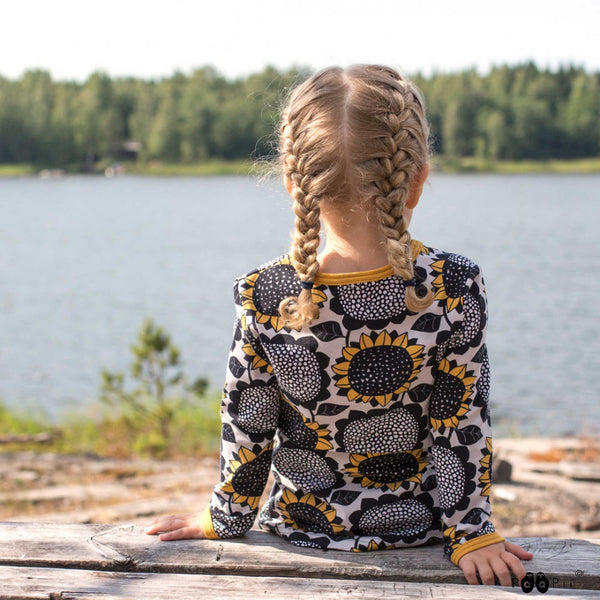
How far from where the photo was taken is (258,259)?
18438 mm

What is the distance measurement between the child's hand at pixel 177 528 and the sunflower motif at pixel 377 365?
52 centimetres

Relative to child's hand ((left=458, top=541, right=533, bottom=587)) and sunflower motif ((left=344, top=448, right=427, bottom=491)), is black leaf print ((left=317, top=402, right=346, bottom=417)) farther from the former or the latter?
child's hand ((left=458, top=541, right=533, bottom=587))

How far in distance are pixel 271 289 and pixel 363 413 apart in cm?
35

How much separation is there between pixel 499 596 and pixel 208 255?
61.3ft

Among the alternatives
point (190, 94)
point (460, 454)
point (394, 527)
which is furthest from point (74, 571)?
point (190, 94)

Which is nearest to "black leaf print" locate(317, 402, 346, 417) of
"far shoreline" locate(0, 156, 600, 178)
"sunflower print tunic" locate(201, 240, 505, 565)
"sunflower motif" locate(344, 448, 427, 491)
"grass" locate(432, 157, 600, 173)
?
"sunflower print tunic" locate(201, 240, 505, 565)

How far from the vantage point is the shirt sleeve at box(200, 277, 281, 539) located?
5.68 ft

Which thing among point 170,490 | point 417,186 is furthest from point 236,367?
point 170,490

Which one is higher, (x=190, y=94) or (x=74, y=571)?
(x=190, y=94)

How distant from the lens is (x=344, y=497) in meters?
1.74

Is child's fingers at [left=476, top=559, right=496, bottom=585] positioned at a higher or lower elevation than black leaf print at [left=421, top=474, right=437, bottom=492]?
lower

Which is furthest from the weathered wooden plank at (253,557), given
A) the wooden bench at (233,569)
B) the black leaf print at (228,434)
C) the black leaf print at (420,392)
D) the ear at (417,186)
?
the ear at (417,186)

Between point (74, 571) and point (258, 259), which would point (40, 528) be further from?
point (258, 259)

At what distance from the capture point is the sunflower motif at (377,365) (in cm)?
161
